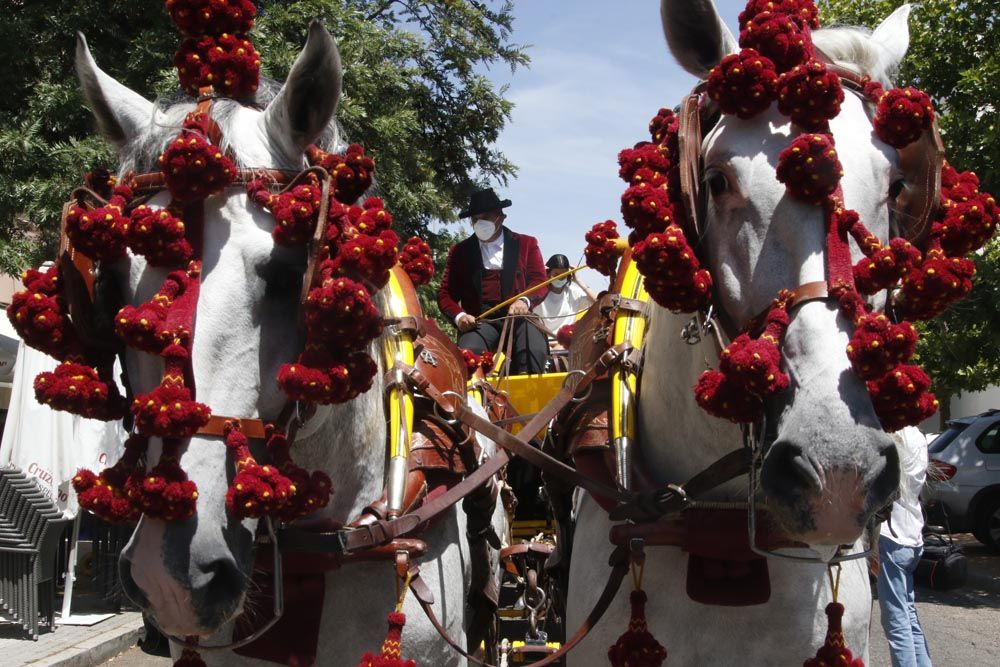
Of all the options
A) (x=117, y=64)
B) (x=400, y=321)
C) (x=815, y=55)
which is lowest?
(x=400, y=321)

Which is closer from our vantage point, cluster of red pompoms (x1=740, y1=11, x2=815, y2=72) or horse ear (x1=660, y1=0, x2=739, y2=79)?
cluster of red pompoms (x1=740, y1=11, x2=815, y2=72)

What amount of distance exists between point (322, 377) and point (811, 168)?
1244 mm

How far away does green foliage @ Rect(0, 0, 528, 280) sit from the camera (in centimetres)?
838

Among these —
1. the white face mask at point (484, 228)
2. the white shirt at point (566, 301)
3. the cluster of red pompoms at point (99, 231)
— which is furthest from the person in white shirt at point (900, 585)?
the cluster of red pompoms at point (99, 231)

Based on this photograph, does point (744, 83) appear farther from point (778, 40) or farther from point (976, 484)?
point (976, 484)

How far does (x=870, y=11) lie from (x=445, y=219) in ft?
20.7

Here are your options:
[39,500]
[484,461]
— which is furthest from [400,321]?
[39,500]

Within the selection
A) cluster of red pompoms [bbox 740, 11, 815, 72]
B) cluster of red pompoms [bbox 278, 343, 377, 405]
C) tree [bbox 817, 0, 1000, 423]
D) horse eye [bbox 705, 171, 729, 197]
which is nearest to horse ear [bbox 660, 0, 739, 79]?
cluster of red pompoms [bbox 740, 11, 815, 72]

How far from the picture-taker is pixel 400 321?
3.33 metres

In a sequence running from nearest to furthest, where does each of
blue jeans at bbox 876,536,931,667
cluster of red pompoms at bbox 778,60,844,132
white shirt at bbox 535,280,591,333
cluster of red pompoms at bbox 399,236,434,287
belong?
cluster of red pompoms at bbox 778,60,844,132 → cluster of red pompoms at bbox 399,236,434,287 → blue jeans at bbox 876,536,931,667 → white shirt at bbox 535,280,591,333

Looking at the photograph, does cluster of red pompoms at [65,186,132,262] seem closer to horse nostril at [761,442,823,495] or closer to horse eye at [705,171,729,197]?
horse eye at [705,171,729,197]

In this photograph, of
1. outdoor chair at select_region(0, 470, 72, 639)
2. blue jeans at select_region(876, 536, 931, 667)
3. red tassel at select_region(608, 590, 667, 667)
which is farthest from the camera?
outdoor chair at select_region(0, 470, 72, 639)

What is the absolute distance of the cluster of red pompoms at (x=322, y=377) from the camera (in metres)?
2.41

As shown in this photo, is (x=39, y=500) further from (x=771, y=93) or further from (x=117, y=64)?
(x=771, y=93)
